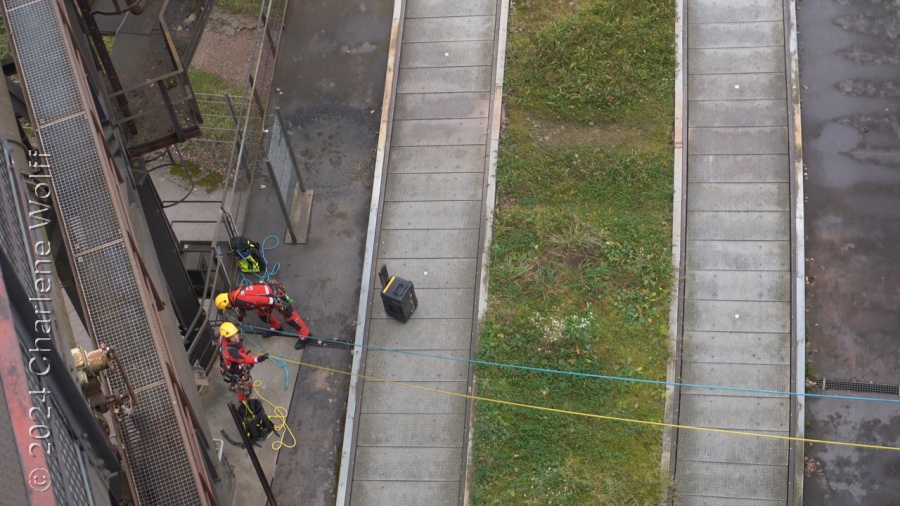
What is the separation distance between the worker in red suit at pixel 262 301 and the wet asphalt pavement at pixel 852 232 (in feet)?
31.2

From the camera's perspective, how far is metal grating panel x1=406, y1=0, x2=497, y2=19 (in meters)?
20.7

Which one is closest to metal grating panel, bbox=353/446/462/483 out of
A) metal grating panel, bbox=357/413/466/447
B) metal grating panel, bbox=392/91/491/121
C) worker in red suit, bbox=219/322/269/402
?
metal grating panel, bbox=357/413/466/447

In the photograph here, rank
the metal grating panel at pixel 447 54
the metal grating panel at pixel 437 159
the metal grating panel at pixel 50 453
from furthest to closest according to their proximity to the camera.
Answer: the metal grating panel at pixel 447 54
the metal grating panel at pixel 437 159
the metal grating panel at pixel 50 453

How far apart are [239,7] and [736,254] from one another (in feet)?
42.5

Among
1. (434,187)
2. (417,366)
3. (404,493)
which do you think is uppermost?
(434,187)

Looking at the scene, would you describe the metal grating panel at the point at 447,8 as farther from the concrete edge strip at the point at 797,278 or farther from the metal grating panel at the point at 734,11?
the concrete edge strip at the point at 797,278

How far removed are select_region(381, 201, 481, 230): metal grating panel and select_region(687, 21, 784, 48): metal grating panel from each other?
20.1 ft

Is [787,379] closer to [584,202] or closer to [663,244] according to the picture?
[663,244]

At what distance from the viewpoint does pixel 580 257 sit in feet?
58.1

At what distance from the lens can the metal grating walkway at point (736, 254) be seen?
52.3 feet

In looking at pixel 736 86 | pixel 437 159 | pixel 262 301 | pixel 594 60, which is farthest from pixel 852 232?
pixel 262 301

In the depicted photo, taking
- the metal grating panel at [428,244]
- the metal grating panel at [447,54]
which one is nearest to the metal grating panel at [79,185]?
the metal grating panel at [428,244]

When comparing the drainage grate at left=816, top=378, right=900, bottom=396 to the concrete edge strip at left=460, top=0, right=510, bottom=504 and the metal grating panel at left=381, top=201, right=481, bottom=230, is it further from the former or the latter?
the metal grating panel at left=381, top=201, right=481, bottom=230

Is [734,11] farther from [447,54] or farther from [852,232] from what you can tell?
[447,54]
